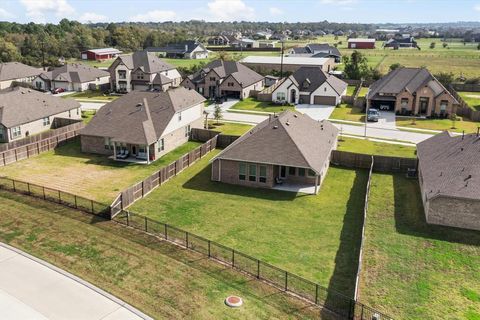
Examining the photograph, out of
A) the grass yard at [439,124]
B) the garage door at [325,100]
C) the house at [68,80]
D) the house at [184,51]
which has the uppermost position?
the house at [184,51]

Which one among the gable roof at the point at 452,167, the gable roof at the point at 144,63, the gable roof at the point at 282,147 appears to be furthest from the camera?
the gable roof at the point at 144,63

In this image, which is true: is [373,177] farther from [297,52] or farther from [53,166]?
[297,52]

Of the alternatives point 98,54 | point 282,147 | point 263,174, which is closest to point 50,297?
point 263,174

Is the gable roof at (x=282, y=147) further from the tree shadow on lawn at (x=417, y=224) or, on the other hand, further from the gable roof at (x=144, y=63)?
the gable roof at (x=144, y=63)

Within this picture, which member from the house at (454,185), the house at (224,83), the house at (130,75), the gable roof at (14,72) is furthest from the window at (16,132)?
the house at (454,185)

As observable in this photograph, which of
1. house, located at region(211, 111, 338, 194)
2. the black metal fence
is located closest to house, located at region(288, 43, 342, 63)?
house, located at region(211, 111, 338, 194)

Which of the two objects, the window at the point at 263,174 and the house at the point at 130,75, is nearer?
the window at the point at 263,174

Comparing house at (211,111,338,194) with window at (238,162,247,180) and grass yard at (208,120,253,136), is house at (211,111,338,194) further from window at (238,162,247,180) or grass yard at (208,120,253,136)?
grass yard at (208,120,253,136)

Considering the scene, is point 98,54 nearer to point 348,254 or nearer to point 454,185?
point 454,185
